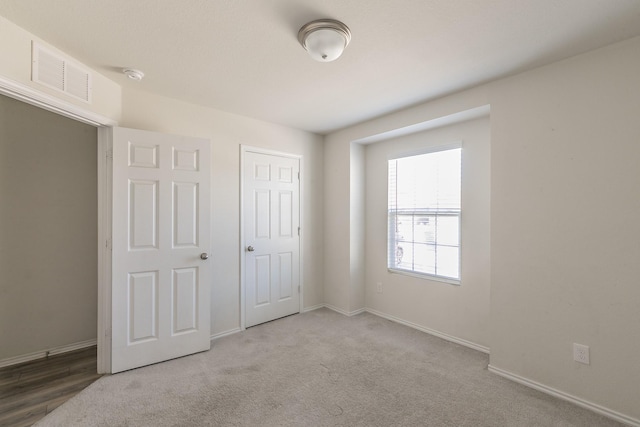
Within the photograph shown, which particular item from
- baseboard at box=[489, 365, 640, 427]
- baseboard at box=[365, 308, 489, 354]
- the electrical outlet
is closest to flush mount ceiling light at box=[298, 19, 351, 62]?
the electrical outlet

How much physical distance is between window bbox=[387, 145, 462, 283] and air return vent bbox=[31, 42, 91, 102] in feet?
10.4

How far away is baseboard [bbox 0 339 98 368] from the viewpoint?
2.55 metres

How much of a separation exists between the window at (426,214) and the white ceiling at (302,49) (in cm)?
90

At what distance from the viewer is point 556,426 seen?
1.81 metres

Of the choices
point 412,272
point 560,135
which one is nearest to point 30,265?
point 412,272

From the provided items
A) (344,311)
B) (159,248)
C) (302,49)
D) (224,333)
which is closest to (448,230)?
(344,311)

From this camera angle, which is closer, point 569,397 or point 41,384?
point 569,397

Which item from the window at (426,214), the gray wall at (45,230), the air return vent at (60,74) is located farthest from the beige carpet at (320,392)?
the air return vent at (60,74)

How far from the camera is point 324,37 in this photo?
1.75m

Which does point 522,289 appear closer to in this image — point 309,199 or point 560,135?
point 560,135

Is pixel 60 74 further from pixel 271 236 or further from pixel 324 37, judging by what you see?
pixel 271 236

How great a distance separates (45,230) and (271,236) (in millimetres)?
2232

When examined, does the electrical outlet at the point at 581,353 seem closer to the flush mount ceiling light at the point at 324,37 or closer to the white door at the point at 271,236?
the flush mount ceiling light at the point at 324,37

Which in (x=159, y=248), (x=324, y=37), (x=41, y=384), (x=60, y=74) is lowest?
(x=41, y=384)
